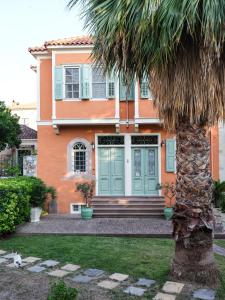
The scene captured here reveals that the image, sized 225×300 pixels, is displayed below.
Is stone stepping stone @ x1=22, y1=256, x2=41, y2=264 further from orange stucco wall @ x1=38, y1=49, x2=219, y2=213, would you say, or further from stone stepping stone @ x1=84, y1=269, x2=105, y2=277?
orange stucco wall @ x1=38, y1=49, x2=219, y2=213

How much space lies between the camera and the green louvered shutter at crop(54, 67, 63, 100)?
1443 cm

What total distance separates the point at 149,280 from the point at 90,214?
6989 millimetres

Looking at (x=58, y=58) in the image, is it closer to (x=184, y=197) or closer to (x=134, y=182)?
(x=134, y=182)

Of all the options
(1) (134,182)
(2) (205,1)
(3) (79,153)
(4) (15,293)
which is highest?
(2) (205,1)

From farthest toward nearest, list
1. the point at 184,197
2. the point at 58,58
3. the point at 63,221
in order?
1. the point at 58,58
2. the point at 63,221
3. the point at 184,197

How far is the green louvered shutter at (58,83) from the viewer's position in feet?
47.3

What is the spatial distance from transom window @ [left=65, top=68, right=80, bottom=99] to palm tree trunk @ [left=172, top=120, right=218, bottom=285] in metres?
8.83

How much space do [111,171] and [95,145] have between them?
133 cm

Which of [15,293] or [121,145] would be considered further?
[121,145]

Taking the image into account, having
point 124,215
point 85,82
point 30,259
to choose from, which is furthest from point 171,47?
point 85,82

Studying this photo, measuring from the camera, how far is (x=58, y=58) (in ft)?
47.6

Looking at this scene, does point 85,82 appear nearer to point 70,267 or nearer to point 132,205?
point 132,205

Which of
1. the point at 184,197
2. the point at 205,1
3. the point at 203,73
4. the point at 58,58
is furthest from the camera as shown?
the point at 58,58

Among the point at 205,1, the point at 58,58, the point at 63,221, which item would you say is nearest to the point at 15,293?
the point at 205,1
